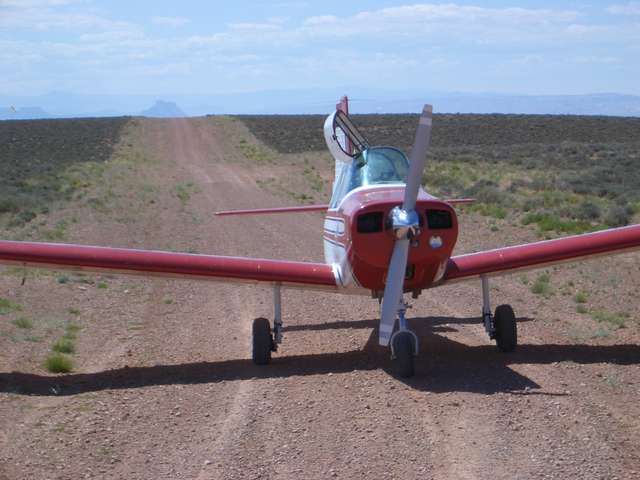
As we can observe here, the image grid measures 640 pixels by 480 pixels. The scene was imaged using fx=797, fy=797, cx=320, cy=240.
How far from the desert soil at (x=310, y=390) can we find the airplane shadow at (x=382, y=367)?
35 millimetres

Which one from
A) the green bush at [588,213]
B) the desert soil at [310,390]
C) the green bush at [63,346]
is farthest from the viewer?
the green bush at [588,213]

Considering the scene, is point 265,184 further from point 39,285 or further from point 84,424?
point 84,424

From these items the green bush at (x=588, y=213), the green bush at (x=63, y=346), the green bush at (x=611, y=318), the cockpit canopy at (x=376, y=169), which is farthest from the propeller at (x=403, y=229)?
the green bush at (x=588, y=213)

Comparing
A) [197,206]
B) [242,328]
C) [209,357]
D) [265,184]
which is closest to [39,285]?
[242,328]

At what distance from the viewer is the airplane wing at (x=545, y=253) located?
30.9 feet

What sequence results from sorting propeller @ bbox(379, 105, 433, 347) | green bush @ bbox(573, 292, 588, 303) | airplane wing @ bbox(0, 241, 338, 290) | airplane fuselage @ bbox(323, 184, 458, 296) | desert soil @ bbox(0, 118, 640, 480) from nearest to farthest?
desert soil @ bbox(0, 118, 640, 480), propeller @ bbox(379, 105, 433, 347), airplane fuselage @ bbox(323, 184, 458, 296), airplane wing @ bbox(0, 241, 338, 290), green bush @ bbox(573, 292, 588, 303)

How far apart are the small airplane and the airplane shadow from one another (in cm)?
29

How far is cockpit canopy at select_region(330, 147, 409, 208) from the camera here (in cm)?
946

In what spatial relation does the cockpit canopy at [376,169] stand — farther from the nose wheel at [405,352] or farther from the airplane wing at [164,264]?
the nose wheel at [405,352]

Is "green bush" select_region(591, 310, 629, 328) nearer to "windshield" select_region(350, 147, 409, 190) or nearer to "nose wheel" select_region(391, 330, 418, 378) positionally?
"windshield" select_region(350, 147, 409, 190)

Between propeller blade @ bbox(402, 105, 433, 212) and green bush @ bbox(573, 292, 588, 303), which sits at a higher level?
propeller blade @ bbox(402, 105, 433, 212)

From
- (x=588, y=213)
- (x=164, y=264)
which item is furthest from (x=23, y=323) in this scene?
(x=588, y=213)

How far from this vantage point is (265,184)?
1464 inches

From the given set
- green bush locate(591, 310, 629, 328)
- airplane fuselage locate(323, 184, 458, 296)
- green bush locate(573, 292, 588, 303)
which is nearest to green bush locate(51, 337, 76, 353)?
airplane fuselage locate(323, 184, 458, 296)
